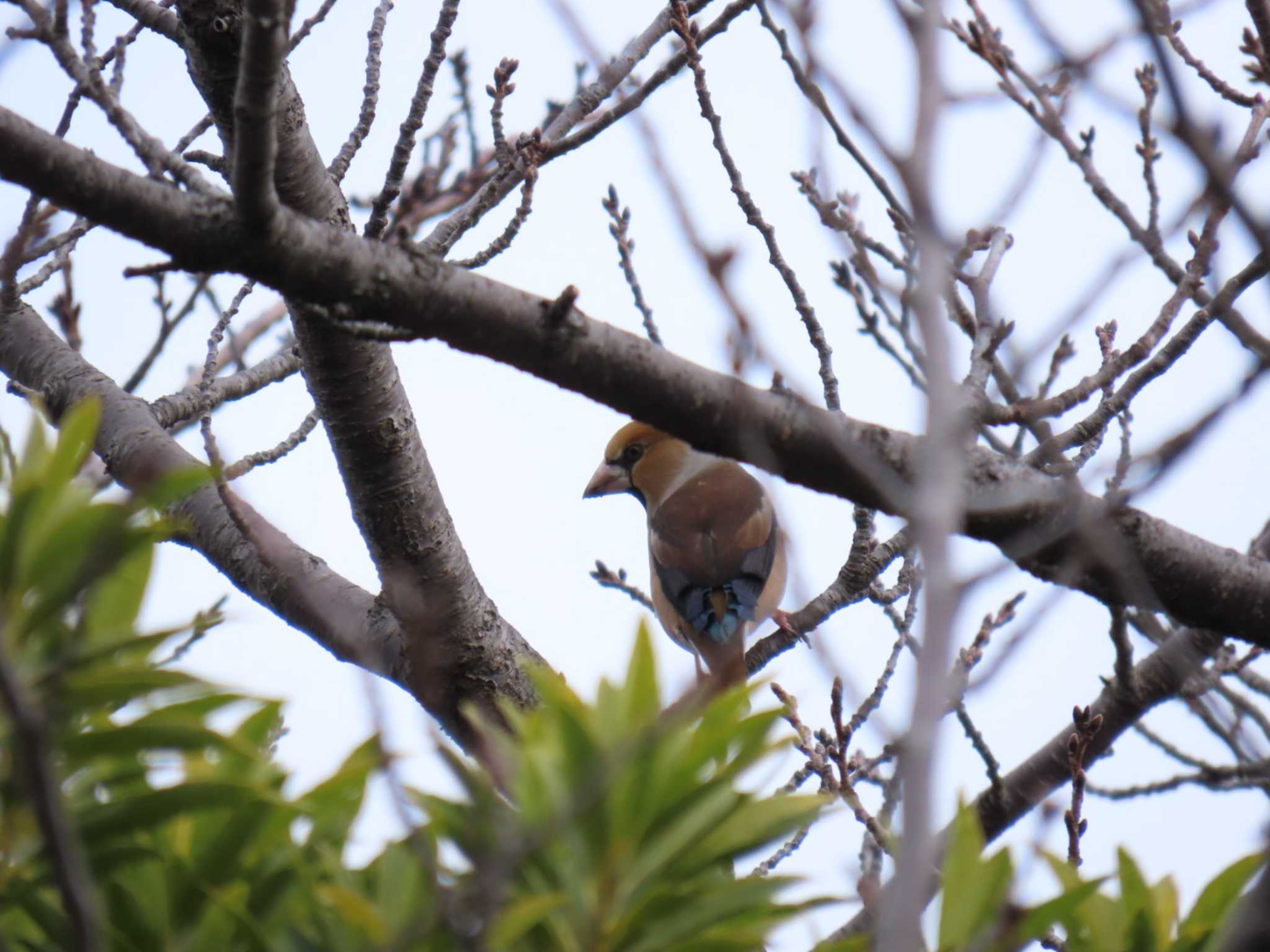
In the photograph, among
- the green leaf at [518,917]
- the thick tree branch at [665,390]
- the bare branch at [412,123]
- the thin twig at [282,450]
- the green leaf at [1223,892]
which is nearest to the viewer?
the green leaf at [518,917]

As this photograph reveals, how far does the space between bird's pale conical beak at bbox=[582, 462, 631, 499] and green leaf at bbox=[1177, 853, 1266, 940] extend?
753 cm

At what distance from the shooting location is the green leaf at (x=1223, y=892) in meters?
1.73

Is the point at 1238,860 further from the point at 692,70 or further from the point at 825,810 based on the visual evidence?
the point at 692,70

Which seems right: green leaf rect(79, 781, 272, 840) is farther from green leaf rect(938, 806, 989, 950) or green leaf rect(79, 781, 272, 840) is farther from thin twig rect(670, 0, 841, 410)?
thin twig rect(670, 0, 841, 410)

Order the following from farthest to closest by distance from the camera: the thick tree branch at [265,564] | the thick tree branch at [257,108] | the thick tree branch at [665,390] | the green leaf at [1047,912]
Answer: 1. the thick tree branch at [265,564]
2. the thick tree branch at [665,390]
3. the thick tree branch at [257,108]
4. the green leaf at [1047,912]

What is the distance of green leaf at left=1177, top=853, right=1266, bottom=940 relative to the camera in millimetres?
1728

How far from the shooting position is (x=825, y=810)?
68.2 inches

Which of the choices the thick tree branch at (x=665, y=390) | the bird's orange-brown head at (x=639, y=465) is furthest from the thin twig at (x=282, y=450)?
the bird's orange-brown head at (x=639, y=465)

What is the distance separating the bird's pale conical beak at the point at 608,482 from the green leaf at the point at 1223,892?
24.7 ft

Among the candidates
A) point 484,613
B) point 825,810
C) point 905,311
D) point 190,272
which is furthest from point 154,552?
point 905,311

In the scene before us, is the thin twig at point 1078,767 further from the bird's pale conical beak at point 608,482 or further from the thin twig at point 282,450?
the bird's pale conical beak at point 608,482

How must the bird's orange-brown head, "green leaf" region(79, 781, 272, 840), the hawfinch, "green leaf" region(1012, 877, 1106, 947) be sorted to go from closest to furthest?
"green leaf" region(79, 781, 272, 840) < "green leaf" region(1012, 877, 1106, 947) < the hawfinch < the bird's orange-brown head

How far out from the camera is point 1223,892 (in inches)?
68.2

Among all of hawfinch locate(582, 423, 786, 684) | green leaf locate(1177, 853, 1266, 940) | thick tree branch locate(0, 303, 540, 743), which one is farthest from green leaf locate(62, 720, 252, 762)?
hawfinch locate(582, 423, 786, 684)
